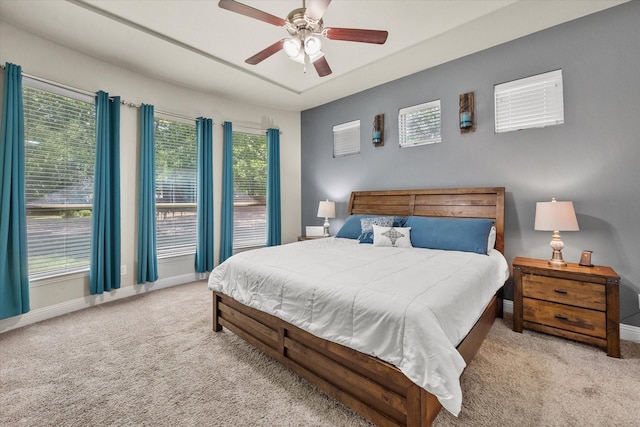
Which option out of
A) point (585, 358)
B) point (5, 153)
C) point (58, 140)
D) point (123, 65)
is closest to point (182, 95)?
point (123, 65)

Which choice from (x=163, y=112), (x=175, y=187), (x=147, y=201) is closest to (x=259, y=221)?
(x=175, y=187)

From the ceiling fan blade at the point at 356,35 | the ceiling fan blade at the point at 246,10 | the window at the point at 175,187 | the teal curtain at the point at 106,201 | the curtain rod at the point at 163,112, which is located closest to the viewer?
the ceiling fan blade at the point at 246,10

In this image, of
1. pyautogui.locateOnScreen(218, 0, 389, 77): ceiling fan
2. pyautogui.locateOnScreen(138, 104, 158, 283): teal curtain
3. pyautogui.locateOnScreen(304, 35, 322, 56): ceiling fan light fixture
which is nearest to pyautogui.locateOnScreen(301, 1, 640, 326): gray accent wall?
pyautogui.locateOnScreen(218, 0, 389, 77): ceiling fan

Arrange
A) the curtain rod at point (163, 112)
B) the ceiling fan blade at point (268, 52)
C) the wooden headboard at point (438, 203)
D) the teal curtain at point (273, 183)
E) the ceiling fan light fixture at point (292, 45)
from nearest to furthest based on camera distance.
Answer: the ceiling fan light fixture at point (292, 45) → the ceiling fan blade at point (268, 52) → the wooden headboard at point (438, 203) → the curtain rod at point (163, 112) → the teal curtain at point (273, 183)

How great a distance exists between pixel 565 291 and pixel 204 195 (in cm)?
439

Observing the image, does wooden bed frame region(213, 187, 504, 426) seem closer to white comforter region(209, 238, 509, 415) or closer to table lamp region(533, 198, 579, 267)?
white comforter region(209, 238, 509, 415)

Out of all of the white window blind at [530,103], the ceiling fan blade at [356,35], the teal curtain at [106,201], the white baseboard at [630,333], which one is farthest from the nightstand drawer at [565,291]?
the teal curtain at [106,201]

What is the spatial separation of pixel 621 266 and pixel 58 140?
573 centimetres

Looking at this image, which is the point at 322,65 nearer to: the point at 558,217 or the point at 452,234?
the point at 452,234

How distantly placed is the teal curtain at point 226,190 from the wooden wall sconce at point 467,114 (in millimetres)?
3391

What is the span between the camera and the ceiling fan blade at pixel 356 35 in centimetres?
210

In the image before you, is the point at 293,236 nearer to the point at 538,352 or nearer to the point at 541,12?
the point at 538,352

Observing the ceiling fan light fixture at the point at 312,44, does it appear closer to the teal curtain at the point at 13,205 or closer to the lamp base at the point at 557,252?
the lamp base at the point at 557,252

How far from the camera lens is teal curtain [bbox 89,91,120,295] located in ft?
10.4
